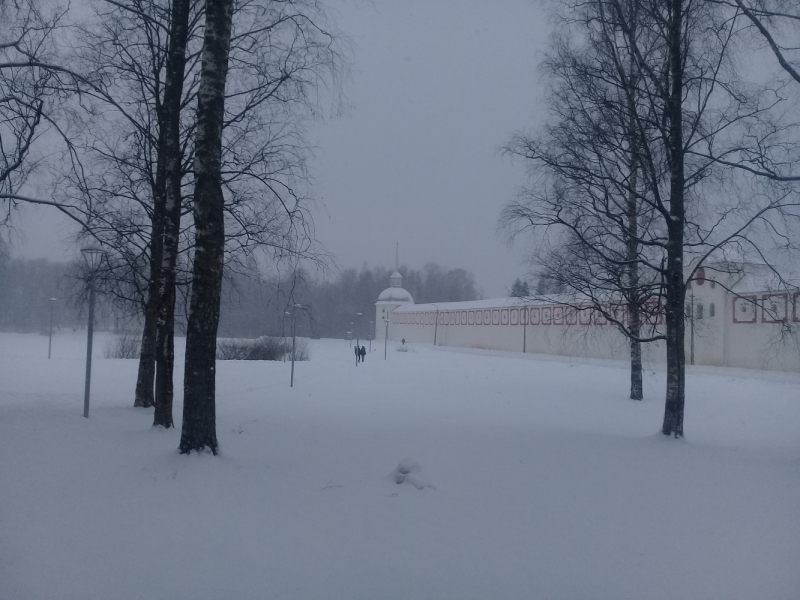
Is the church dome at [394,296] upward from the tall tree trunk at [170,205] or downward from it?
upward

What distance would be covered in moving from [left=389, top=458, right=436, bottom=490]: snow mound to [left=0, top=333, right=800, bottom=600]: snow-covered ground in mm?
24

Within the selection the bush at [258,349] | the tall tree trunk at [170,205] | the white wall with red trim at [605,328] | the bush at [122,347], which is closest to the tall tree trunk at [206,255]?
the tall tree trunk at [170,205]

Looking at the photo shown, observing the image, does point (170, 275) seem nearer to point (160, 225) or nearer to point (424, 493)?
point (160, 225)

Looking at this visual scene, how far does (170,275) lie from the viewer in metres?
11.3

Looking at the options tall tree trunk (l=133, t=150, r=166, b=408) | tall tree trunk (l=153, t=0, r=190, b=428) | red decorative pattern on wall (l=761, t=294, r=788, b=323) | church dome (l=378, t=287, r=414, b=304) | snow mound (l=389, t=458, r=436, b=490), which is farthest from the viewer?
church dome (l=378, t=287, r=414, b=304)

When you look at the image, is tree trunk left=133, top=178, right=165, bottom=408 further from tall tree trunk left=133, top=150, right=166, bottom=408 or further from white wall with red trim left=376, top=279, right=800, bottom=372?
white wall with red trim left=376, top=279, right=800, bottom=372

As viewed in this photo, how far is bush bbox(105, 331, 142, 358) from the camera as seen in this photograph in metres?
41.4

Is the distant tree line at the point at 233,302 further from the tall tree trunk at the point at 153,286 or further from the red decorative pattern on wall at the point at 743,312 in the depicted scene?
the red decorative pattern on wall at the point at 743,312

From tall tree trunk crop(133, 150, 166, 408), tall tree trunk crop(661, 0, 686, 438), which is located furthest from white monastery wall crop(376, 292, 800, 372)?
tall tree trunk crop(133, 150, 166, 408)

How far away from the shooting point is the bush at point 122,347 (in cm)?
4138

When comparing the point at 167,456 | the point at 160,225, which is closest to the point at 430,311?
the point at 160,225

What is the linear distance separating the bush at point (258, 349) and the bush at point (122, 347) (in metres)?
5.50

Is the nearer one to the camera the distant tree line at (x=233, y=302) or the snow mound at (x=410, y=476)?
the snow mound at (x=410, y=476)

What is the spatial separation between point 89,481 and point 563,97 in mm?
10181
